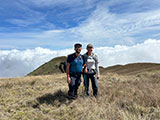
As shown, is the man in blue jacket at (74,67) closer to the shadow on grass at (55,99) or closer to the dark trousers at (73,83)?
the dark trousers at (73,83)

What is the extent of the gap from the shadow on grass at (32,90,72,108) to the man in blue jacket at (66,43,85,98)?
42 cm

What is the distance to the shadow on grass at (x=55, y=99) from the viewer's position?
563 centimetres

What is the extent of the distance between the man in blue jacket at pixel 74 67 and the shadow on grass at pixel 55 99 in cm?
42

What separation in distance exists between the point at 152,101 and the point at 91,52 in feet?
8.20

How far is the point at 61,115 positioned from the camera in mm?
4578

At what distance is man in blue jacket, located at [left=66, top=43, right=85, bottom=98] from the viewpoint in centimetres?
548

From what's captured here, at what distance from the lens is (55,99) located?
6195mm

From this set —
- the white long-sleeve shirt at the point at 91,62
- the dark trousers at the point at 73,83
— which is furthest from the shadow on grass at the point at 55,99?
the white long-sleeve shirt at the point at 91,62

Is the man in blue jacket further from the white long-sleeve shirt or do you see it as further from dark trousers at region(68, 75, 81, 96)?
the white long-sleeve shirt

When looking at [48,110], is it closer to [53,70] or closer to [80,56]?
[80,56]

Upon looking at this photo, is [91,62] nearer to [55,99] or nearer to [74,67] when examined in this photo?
[74,67]

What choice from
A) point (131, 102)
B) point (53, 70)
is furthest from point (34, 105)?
point (53, 70)

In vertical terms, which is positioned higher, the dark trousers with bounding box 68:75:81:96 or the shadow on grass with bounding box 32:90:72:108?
the dark trousers with bounding box 68:75:81:96

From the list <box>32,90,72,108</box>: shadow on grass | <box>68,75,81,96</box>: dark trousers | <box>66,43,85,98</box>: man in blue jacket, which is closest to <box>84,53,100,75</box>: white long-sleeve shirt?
<box>66,43,85,98</box>: man in blue jacket
